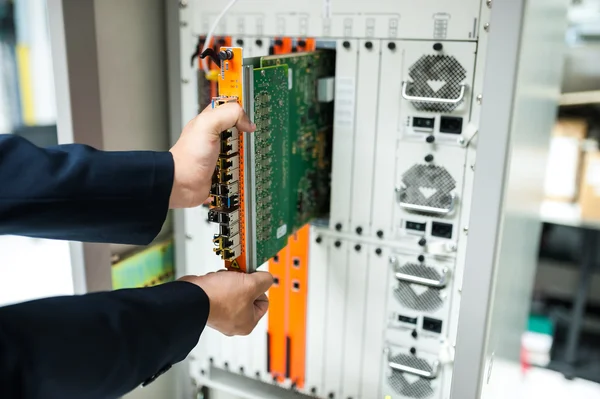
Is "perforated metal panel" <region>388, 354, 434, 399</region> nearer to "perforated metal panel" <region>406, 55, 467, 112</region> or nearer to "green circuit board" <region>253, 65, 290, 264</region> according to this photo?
"green circuit board" <region>253, 65, 290, 264</region>

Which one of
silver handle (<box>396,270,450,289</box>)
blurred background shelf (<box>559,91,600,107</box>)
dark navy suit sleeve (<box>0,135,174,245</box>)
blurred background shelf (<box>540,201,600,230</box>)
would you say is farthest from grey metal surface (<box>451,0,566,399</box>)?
blurred background shelf (<box>559,91,600,107</box>)

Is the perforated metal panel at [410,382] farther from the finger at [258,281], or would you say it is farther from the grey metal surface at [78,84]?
the grey metal surface at [78,84]

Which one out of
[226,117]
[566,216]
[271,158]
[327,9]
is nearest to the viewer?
[226,117]

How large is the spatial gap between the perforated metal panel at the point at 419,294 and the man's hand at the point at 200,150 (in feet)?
2.20

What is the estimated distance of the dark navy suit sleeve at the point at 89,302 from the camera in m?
0.90

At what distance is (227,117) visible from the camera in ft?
3.48

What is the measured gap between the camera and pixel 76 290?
164cm

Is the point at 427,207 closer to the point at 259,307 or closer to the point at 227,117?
the point at 259,307

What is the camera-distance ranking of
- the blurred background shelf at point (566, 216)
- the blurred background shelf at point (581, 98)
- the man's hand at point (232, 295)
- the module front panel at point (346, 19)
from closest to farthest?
the man's hand at point (232, 295), the module front panel at point (346, 19), the blurred background shelf at point (566, 216), the blurred background shelf at point (581, 98)

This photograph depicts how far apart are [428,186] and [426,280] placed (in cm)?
27

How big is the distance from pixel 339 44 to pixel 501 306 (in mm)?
906

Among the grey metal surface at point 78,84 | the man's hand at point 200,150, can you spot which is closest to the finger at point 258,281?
the man's hand at point 200,150

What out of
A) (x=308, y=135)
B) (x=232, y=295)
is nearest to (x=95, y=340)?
(x=232, y=295)

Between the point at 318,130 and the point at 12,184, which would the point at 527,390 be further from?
the point at 12,184
